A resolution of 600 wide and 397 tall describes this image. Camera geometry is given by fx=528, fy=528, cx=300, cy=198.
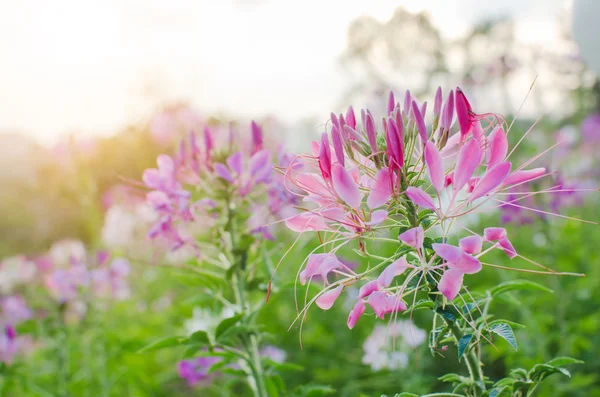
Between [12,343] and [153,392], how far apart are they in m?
0.95

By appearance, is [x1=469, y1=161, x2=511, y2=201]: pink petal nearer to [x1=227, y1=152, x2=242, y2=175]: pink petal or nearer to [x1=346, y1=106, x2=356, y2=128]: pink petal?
[x1=346, y1=106, x2=356, y2=128]: pink petal

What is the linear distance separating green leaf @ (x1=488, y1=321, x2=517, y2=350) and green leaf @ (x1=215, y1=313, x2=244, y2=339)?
47cm

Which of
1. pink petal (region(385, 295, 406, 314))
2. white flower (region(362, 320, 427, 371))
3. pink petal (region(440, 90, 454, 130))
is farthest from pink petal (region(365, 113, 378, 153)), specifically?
white flower (region(362, 320, 427, 371))

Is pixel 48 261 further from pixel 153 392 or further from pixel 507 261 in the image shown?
pixel 507 261

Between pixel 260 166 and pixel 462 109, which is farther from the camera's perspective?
pixel 260 166

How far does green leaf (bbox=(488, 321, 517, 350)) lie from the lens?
0.66 m

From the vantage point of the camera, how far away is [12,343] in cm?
175

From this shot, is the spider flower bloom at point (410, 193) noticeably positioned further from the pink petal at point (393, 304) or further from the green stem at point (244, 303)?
the green stem at point (244, 303)

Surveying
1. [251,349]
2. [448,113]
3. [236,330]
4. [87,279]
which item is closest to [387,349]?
[251,349]

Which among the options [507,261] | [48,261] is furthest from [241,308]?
[507,261]

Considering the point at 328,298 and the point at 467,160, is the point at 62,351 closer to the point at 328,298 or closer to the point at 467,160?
the point at 328,298

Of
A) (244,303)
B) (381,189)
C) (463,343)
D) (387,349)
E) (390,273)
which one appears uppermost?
(381,189)

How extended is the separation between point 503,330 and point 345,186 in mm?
279

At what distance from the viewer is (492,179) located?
0.67 meters
